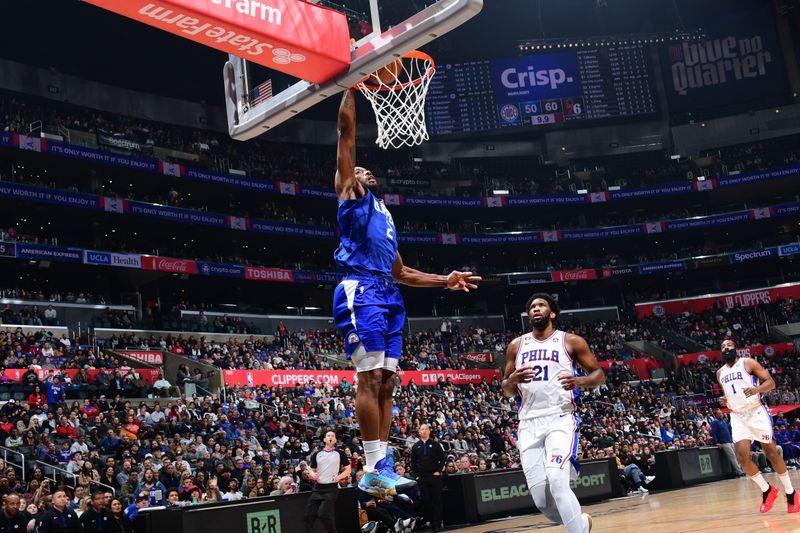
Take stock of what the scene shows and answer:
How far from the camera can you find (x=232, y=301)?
123 feet

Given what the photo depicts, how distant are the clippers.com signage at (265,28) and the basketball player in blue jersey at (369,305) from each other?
107cm

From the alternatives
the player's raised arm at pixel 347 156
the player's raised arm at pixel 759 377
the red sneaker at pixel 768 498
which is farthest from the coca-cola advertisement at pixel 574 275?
the player's raised arm at pixel 347 156

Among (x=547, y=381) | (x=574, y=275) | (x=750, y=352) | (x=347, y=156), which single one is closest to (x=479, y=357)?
(x=574, y=275)

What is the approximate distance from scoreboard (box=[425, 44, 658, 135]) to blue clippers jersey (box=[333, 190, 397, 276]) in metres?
38.7

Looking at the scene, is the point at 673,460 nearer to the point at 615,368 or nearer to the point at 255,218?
the point at 615,368

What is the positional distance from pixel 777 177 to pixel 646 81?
8.86 metres

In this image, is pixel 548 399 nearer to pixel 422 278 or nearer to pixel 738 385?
pixel 422 278

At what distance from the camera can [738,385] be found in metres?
10.8

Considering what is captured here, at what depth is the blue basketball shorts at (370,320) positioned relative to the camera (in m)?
5.04

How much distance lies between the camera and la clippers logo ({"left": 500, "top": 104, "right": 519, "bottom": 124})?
144ft

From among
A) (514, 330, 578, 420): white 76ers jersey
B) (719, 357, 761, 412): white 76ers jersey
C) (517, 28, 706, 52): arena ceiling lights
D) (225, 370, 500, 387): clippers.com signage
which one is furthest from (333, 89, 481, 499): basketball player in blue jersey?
(517, 28, 706, 52): arena ceiling lights

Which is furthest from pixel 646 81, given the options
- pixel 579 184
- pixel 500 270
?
pixel 500 270

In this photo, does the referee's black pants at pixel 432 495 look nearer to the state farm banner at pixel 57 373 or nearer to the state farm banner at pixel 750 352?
the state farm banner at pixel 57 373

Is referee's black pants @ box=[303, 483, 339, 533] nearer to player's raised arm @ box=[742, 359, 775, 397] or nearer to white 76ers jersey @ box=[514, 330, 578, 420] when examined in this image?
white 76ers jersey @ box=[514, 330, 578, 420]
